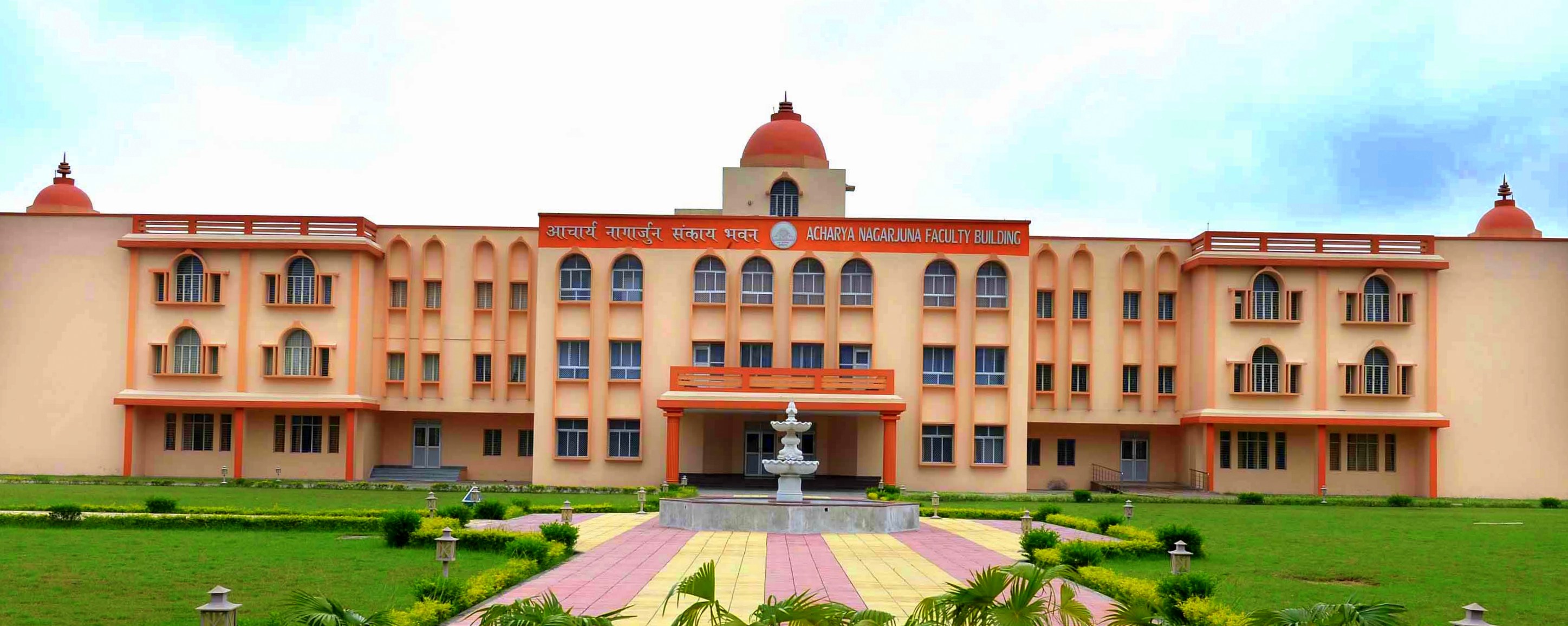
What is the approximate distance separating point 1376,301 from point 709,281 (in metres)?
20.8

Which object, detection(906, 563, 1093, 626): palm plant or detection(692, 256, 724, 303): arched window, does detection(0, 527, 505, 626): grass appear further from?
detection(692, 256, 724, 303): arched window

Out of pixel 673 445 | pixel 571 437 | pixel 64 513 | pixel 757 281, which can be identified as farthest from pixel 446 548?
pixel 757 281

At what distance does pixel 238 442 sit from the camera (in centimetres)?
4262

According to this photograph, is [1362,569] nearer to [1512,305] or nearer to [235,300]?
[1512,305]

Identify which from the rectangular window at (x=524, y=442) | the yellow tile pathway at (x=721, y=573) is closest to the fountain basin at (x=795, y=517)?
the yellow tile pathway at (x=721, y=573)

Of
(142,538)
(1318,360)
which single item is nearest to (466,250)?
(142,538)

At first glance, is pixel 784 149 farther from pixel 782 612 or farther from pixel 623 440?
pixel 782 612

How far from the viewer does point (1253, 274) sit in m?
43.5

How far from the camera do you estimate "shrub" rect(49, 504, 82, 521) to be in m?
23.0

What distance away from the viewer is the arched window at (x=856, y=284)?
43.0 meters

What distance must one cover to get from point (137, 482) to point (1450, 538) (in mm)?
Answer: 32988

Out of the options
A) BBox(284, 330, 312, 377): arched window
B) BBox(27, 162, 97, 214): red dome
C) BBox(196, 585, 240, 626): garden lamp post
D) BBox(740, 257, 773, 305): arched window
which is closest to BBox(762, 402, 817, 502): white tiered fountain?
BBox(740, 257, 773, 305): arched window

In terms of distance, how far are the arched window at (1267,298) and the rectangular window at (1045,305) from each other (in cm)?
618

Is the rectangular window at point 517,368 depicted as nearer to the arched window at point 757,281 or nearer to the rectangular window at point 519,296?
the rectangular window at point 519,296
